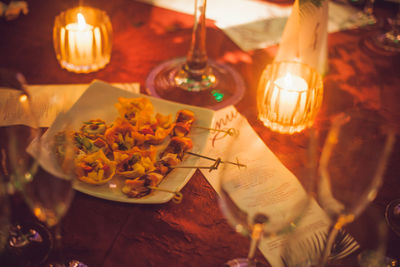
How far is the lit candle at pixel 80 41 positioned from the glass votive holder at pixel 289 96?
0.50m

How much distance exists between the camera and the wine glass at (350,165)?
0.60 metres

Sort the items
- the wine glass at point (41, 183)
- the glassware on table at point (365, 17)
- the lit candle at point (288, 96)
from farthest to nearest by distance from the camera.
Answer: the glassware on table at point (365, 17) < the lit candle at point (288, 96) < the wine glass at point (41, 183)

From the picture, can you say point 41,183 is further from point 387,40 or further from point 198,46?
point 387,40

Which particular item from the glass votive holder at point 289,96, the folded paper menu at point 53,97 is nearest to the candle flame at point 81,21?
the folded paper menu at point 53,97

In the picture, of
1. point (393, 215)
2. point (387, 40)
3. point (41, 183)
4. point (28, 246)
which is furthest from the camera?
point (387, 40)

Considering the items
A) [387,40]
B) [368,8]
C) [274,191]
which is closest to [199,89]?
[274,191]

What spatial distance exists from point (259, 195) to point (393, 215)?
36cm

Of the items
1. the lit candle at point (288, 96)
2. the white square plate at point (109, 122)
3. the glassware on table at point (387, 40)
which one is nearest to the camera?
the white square plate at point (109, 122)

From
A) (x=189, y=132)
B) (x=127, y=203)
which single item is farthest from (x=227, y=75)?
(x=127, y=203)

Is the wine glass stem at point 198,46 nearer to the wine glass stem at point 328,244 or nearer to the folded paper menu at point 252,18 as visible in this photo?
the folded paper menu at point 252,18

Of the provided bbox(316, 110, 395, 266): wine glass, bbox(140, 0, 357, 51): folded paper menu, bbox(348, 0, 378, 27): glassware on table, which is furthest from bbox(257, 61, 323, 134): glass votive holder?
bbox(348, 0, 378, 27): glassware on table

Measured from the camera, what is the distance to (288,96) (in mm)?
916

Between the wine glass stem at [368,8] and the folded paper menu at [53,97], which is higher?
the wine glass stem at [368,8]

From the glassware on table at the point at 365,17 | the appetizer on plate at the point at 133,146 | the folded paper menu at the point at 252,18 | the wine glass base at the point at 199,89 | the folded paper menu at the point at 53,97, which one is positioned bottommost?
the folded paper menu at the point at 53,97
